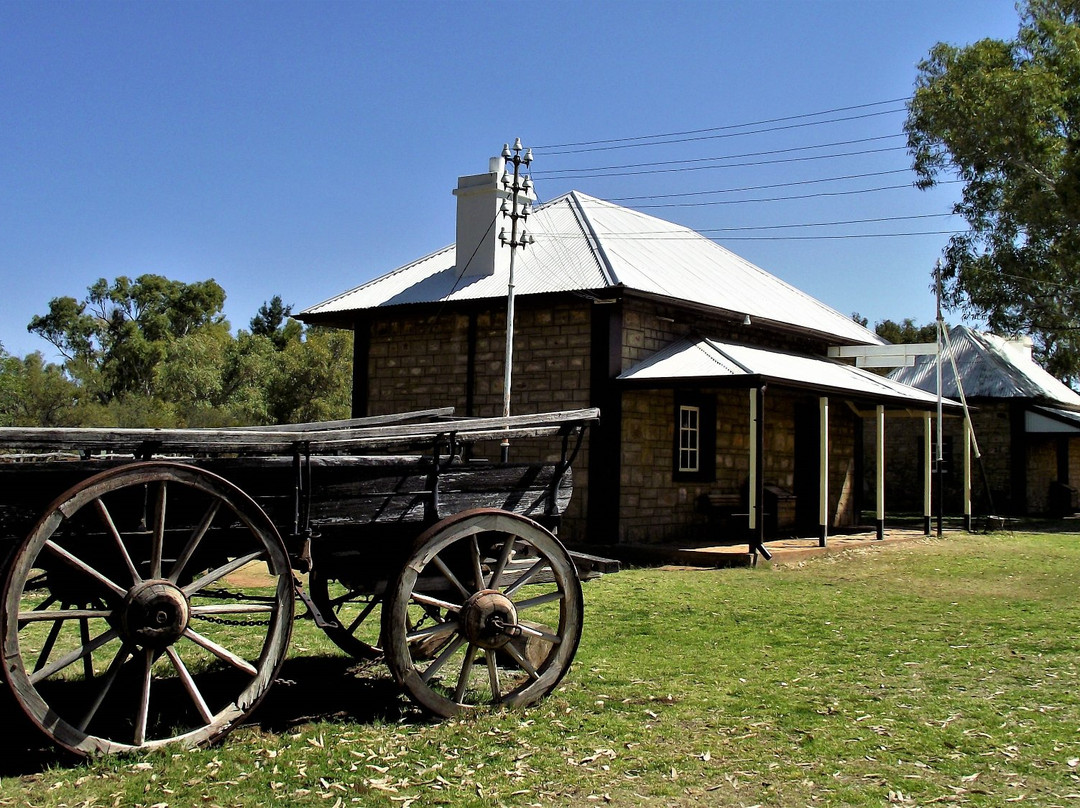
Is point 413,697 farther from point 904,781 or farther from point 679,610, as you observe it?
point 679,610

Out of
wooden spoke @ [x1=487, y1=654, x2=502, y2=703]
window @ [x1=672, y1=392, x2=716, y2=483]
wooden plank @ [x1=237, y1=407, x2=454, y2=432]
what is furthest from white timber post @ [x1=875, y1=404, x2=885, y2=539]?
wooden spoke @ [x1=487, y1=654, x2=502, y2=703]

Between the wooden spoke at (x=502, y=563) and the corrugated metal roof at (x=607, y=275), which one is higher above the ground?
the corrugated metal roof at (x=607, y=275)

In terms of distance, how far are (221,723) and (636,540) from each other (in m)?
10.6

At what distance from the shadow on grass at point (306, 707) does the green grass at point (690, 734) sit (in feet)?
0.08

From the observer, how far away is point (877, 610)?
9711mm

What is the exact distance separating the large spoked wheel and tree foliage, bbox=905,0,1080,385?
21903mm

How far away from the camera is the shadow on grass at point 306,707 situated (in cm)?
436

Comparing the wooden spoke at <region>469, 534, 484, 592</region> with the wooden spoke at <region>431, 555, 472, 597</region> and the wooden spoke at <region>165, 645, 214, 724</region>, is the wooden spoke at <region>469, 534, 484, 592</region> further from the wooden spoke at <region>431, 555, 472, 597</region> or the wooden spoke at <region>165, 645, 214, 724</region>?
the wooden spoke at <region>165, 645, 214, 724</region>

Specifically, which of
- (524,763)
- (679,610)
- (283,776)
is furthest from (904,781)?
(679,610)

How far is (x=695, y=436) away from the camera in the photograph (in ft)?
52.1

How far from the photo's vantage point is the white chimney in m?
16.4

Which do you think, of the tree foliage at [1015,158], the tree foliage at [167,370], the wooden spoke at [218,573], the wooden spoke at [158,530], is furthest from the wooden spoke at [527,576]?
the tree foliage at [167,370]

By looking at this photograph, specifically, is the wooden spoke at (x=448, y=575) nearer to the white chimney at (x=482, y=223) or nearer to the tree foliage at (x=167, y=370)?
the white chimney at (x=482, y=223)

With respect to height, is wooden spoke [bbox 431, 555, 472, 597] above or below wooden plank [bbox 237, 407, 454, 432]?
below
